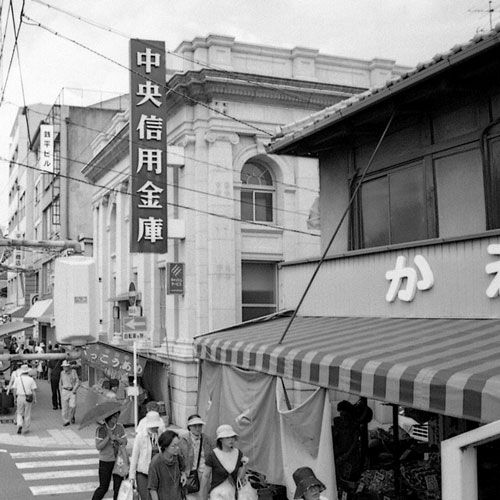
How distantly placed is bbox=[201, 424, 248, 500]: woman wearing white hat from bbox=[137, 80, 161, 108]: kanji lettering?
528 inches

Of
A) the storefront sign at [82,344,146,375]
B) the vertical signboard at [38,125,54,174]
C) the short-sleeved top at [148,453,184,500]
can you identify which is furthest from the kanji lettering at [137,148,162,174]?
the vertical signboard at [38,125,54,174]

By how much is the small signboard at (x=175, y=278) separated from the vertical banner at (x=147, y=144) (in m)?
1.00

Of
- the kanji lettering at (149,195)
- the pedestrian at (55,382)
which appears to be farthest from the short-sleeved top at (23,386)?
the kanji lettering at (149,195)

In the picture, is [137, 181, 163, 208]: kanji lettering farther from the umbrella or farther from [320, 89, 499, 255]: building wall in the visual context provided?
the umbrella

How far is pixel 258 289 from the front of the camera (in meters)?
22.1

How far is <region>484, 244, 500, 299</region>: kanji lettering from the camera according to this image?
7.80 metres

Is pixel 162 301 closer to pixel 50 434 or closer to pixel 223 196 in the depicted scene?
pixel 223 196

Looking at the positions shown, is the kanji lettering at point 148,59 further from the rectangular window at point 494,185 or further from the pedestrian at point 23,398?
the rectangular window at point 494,185

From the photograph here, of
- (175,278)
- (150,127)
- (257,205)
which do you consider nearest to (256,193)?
(257,205)

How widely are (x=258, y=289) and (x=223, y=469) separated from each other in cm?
1411

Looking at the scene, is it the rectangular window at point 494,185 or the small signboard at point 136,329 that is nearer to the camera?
the rectangular window at point 494,185

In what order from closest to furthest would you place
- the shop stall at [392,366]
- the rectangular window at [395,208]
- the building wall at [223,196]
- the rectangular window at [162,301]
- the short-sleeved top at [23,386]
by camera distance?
the shop stall at [392,366]
the rectangular window at [395,208]
the short-sleeved top at [23,386]
the building wall at [223,196]
the rectangular window at [162,301]

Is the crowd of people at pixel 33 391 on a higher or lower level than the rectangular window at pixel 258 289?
lower

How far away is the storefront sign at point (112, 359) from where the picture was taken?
2072 cm
